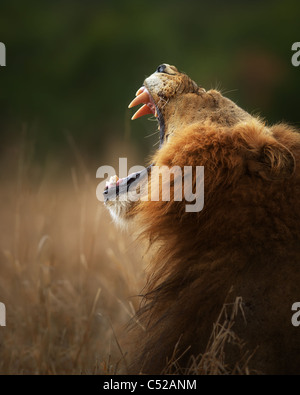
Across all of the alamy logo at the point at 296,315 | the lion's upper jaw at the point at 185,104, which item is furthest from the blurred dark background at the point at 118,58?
the alamy logo at the point at 296,315

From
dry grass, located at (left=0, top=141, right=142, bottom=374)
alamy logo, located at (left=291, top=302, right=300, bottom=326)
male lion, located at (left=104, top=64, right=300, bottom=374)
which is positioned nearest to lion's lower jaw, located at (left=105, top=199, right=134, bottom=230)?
male lion, located at (left=104, top=64, right=300, bottom=374)

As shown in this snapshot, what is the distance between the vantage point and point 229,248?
2.07m

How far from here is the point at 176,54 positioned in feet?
37.7

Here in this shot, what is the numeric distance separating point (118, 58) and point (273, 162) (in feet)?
33.9

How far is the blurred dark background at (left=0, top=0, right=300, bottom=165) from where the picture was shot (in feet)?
35.5

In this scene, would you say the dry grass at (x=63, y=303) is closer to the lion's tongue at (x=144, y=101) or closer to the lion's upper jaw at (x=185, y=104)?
the lion's tongue at (x=144, y=101)

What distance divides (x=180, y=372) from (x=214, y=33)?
10.6 metres

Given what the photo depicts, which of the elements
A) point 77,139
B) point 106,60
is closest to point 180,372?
point 77,139

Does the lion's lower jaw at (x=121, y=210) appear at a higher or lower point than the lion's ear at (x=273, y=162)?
lower

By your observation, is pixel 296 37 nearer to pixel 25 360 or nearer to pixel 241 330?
pixel 25 360

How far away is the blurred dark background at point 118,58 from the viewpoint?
1081 centimetres

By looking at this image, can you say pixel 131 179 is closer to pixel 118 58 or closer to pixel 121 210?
pixel 121 210

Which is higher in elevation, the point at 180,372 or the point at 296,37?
the point at 296,37

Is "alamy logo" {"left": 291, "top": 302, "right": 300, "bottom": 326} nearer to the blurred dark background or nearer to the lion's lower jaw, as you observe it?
the lion's lower jaw
